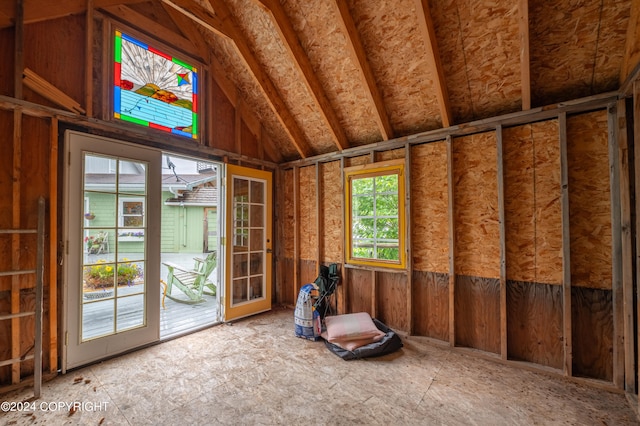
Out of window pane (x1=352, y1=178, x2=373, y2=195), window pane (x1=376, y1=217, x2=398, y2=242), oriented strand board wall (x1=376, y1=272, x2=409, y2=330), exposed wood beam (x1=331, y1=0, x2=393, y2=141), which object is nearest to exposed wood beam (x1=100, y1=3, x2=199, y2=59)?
exposed wood beam (x1=331, y1=0, x2=393, y2=141)

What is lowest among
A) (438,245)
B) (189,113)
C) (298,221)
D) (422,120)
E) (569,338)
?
(569,338)

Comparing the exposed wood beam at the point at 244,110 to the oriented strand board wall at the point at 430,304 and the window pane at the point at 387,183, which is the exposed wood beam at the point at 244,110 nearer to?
the window pane at the point at 387,183

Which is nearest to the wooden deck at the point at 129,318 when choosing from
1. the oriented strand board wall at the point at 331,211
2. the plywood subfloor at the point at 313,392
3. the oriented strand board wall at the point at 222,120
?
the plywood subfloor at the point at 313,392

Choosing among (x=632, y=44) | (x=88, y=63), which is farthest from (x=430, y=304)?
(x=88, y=63)

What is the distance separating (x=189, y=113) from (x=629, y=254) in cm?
507

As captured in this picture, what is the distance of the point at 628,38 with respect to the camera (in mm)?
2121

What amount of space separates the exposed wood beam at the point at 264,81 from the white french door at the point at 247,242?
814 millimetres

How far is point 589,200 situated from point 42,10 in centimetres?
555

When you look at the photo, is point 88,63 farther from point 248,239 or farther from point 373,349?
point 373,349

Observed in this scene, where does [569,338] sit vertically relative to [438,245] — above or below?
below

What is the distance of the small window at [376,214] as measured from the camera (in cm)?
352

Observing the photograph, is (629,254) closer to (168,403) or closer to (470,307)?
(470,307)

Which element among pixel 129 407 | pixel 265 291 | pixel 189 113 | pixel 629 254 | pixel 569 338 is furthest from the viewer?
pixel 265 291

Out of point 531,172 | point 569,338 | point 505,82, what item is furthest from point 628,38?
point 569,338
